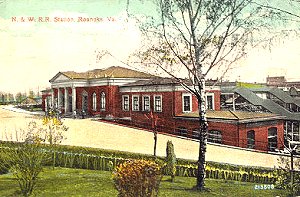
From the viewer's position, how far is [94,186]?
11.4 ft

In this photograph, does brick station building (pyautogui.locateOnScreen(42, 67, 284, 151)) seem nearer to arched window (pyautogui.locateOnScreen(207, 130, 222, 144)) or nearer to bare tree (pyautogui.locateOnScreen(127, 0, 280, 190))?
arched window (pyautogui.locateOnScreen(207, 130, 222, 144))

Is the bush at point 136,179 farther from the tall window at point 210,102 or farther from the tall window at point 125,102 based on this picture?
the tall window at point 210,102

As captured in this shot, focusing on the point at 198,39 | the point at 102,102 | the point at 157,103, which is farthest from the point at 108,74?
the point at 198,39

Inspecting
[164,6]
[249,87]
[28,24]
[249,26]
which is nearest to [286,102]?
[249,87]

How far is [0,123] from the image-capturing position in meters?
3.71

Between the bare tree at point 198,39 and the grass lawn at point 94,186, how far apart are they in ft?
0.46

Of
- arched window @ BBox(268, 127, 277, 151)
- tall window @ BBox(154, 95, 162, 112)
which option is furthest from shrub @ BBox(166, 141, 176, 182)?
arched window @ BBox(268, 127, 277, 151)

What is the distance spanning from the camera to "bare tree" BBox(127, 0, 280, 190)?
361cm

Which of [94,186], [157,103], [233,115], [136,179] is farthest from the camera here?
[157,103]

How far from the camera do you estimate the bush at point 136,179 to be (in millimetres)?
3219

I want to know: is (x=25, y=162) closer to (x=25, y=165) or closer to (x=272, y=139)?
(x=25, y=165)

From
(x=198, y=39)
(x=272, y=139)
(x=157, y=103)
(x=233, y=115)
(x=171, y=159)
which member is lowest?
(x=171, y=159)

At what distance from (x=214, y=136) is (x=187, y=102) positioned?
15.7 inches

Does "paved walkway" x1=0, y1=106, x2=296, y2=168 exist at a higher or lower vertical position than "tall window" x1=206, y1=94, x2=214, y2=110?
lower
